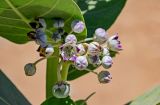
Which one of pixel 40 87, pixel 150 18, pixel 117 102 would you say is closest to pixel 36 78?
pixel 40 87

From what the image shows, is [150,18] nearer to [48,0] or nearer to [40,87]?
[40,87]

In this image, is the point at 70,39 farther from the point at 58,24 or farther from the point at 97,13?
the point at 97,13

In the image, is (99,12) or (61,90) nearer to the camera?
(61,90)

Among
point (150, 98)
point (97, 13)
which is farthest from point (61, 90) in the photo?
point (97, 13)

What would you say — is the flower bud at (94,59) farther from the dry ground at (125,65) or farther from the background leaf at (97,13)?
the dry ground at (125,65)

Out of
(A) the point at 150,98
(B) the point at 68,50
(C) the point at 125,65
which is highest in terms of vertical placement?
(B) the point at 68,50

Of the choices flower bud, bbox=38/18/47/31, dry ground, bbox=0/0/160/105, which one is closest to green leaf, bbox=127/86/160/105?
flower bud, bbox=38/18/47/31

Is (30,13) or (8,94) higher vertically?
(30,13)
